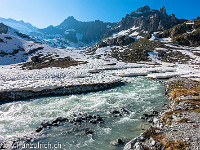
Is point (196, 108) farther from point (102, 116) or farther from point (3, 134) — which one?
point (3, 134)

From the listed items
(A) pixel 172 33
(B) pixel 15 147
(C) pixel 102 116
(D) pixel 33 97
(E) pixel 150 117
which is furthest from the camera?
(A) pixel 172 33

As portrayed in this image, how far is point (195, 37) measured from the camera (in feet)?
404

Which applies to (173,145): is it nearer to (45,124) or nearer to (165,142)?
(165,142)

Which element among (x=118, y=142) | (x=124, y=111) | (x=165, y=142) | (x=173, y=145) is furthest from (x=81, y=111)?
(x=173, y=145)

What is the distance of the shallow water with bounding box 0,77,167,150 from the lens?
12117 mm

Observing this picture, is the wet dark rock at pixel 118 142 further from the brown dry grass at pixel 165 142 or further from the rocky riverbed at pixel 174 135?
the brown dry grass at pixel 165 142

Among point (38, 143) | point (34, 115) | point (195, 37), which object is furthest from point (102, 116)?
point (195, 37)

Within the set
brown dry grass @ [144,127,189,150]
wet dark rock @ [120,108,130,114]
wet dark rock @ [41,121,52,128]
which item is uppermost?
brown dry grass @ [144,127,189,150]

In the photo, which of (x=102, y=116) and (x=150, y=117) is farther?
(x=102, y=116)

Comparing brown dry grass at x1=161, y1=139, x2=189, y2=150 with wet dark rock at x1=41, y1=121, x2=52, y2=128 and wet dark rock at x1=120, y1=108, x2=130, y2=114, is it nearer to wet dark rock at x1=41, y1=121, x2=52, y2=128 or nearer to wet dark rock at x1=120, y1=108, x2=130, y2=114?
wet dark rock at x1=120, y1=108, x2=130, y2=114

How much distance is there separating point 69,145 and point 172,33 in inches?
6672

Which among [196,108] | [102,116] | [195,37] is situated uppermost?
[195,37]

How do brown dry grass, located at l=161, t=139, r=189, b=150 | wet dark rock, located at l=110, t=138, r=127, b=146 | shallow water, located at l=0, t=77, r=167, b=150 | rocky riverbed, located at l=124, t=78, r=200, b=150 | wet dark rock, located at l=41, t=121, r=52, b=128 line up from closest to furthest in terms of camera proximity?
brown dry grass, located at l=161, t=139, r=189, b=150
rocky riverbed, located at l=124, t=78, r=200, b=150
wet dark rock, located at l=110, t=138, r=127, b=146
shallow water, located at l=0, t=77, r=167, b=150
wet dark rock, located at l=41, t=121, r=52, b=128

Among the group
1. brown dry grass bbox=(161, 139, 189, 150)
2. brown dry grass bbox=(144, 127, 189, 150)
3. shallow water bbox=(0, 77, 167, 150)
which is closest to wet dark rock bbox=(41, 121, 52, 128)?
shallow water bbox=(0, 77, 167, 150)
